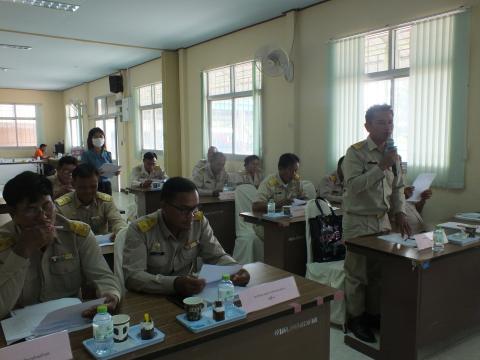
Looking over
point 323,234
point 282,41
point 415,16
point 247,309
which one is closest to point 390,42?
point 415,16

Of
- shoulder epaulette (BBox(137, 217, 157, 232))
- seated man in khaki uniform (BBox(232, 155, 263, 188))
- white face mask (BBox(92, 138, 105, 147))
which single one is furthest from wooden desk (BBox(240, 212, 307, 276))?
white face mask (BBox(92, 138, 105, 147))

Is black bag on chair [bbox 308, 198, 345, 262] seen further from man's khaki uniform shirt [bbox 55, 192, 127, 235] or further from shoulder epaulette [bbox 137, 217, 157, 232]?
shoulder epaulette [bbox 137, 217, 157, 232]

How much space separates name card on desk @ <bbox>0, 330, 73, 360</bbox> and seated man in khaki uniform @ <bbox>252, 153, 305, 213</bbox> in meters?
2.68

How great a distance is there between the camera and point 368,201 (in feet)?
8.76

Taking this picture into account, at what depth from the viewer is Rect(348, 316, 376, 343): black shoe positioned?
109 inches

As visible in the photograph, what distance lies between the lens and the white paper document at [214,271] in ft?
5.62

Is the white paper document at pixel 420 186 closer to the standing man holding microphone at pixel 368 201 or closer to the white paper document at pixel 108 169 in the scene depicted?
the standing man holding microphone at pixel 368 201

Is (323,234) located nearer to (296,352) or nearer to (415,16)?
(296,352)

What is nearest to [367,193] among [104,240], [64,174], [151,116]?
[104,240]

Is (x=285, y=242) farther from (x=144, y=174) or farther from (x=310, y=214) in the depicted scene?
(x=144, y=174)

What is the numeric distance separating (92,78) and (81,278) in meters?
10.8

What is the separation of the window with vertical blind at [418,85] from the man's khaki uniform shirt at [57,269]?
132 inches

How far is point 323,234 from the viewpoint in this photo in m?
3.10

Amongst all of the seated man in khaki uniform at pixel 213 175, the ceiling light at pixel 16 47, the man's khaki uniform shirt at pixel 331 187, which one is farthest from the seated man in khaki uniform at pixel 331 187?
the ceiling light at pixel 16 47
